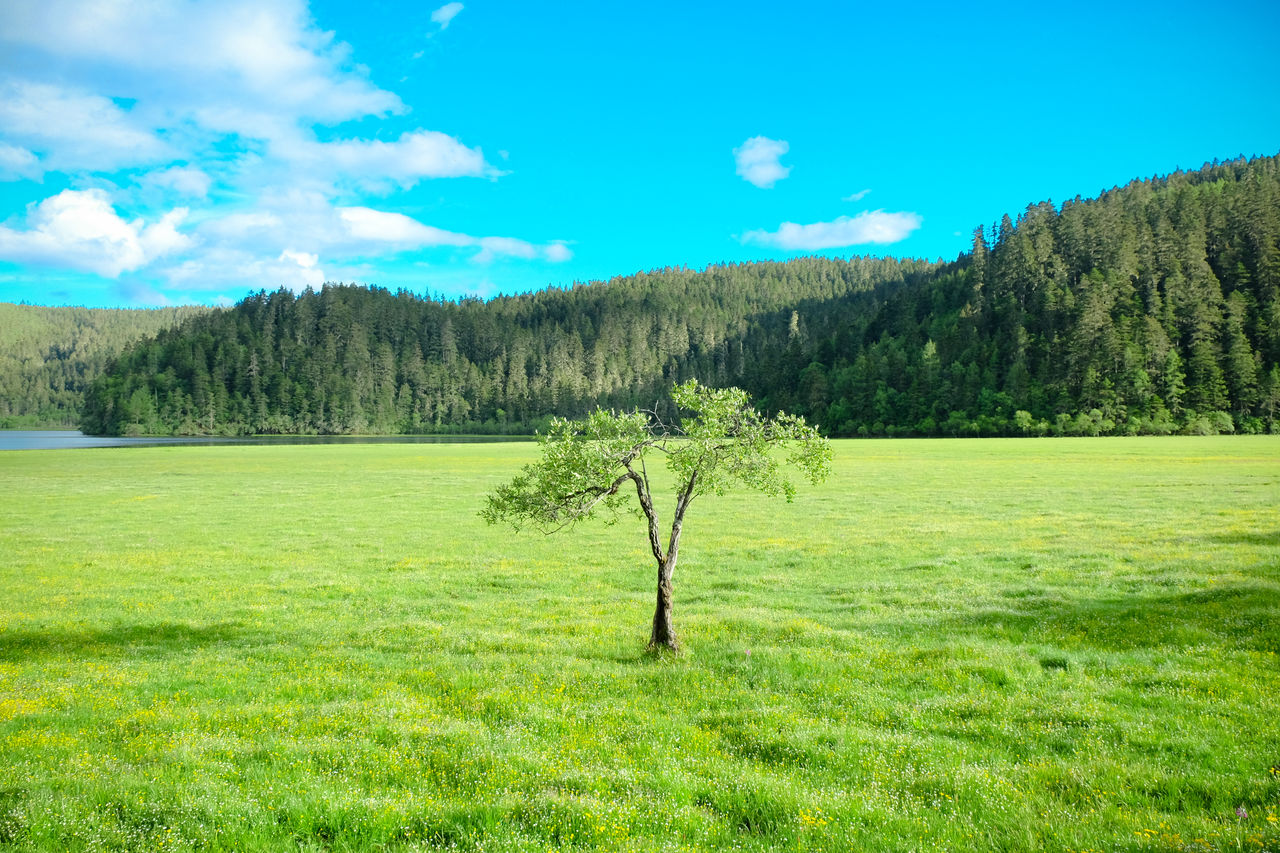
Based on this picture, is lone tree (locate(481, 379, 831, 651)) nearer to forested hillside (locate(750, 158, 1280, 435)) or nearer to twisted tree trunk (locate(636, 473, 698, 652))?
twisted tree trunk (locate(636, 473, 698, 652))

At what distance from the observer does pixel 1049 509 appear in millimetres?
35344

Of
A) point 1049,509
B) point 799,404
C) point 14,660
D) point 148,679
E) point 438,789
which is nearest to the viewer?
point 438,789

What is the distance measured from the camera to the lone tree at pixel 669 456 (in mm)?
12992

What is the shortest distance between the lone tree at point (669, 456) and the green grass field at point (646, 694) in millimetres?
3145

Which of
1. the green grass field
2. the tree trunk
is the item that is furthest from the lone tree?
the green grass field

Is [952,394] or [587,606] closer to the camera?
[587,606]

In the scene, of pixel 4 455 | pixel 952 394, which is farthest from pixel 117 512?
pixel 952 394

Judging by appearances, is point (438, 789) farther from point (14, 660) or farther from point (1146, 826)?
point (14, 660)

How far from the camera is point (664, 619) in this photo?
14031 millimetres

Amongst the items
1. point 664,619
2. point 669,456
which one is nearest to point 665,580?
point 664,619

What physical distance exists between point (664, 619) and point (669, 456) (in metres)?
3.48

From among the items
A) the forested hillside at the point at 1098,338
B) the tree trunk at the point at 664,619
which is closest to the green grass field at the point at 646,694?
the tree trunk at the point at 664,619

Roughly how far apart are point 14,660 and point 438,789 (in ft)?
40.2

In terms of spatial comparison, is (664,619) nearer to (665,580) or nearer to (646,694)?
(665,580)
